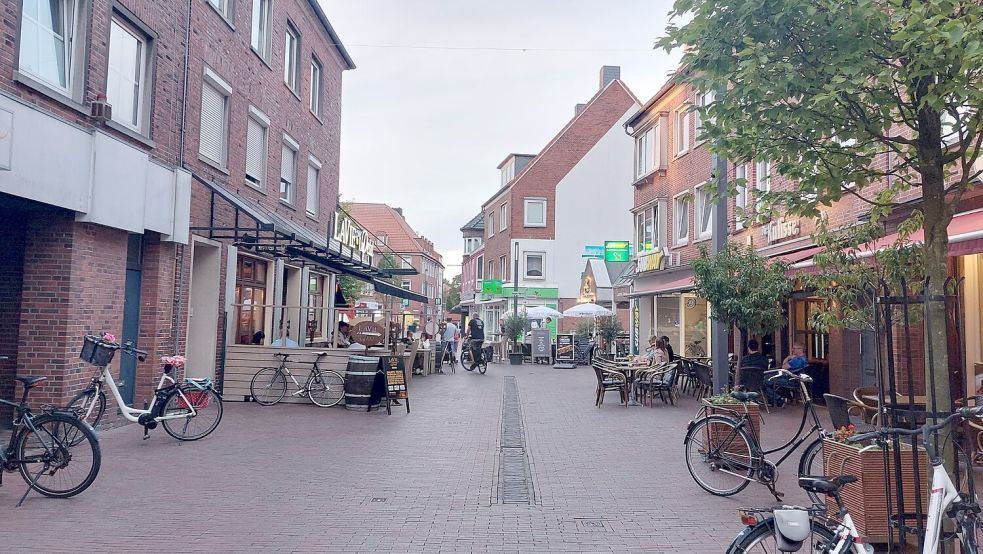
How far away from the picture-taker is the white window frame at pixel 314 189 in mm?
20653

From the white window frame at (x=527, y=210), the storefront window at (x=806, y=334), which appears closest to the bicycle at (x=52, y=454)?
the storefront window at (x=806, y=334)

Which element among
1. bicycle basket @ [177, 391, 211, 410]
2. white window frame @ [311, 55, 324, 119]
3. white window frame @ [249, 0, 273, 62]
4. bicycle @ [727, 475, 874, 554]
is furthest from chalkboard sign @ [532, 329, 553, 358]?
bicycle @ [727, 475, 874, 554]

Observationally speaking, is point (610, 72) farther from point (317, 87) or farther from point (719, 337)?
point (719, 337)

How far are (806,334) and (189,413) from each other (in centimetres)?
1288

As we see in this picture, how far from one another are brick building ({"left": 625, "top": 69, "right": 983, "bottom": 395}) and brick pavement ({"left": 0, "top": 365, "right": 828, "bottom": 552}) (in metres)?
2.58

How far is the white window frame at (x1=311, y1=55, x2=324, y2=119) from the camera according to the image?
21000 millimetres

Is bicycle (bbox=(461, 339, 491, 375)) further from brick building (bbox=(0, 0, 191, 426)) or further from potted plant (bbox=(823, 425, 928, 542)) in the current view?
potted plant (bbox=(823, 425, 928, 542))

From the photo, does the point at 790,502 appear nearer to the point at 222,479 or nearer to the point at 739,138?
the point at 739,138

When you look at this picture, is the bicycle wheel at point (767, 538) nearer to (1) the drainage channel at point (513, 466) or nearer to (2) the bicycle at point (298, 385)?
(1) the drainage channel at point (513, 466)

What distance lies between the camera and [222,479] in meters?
7.51

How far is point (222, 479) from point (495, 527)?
3049 millimetres

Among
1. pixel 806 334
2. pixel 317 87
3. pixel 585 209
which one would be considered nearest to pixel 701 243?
pixel 806 334

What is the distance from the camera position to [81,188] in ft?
30.7

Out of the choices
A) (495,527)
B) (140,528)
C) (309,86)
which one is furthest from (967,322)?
(309,86)
